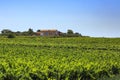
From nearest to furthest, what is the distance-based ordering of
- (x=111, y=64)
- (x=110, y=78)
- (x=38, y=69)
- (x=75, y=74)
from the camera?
(x=38, y=69) < (x=75, y=74) < (x=110, y=78) < (x=111, y=64)

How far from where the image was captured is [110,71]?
19953 millimetres

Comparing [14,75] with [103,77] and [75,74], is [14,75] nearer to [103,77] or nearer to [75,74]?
[75,74]

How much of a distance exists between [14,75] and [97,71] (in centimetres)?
570

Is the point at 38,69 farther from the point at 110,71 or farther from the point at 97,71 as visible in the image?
the point at 110,71

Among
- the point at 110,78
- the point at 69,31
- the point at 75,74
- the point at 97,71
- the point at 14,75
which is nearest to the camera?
the point at 14,75

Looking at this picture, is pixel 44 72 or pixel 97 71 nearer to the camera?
pixel 44 72

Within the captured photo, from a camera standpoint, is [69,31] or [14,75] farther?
[69,31]

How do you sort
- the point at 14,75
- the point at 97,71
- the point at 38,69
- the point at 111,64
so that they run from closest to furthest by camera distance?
the point at 14,75 → the point at 38,69 → the point at 97,71 → the point at 111,64

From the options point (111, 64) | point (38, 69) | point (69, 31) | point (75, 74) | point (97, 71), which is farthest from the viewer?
point (69, 31)

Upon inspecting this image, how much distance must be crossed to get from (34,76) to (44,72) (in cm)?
47

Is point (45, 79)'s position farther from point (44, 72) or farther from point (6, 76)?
point (6, 76)

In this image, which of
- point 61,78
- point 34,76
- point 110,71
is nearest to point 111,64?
point 110,71

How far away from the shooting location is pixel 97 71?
17.9 metres

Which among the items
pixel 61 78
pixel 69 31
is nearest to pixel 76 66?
pixel 61 78
